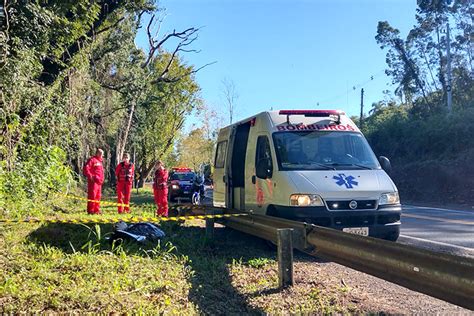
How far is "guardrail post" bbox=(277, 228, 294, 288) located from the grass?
5.3 inches

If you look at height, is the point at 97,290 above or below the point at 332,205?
below

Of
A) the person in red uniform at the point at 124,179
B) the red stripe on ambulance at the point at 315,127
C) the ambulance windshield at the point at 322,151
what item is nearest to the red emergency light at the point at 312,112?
the red stripe on ambulance at the point at 315,127

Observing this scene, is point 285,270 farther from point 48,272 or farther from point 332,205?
point 48,272

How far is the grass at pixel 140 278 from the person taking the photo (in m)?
4.08

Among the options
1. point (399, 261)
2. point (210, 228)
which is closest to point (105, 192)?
point (210, 228)

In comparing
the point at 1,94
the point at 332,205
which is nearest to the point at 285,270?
the point at 332,205

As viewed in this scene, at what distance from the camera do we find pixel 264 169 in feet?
24.0

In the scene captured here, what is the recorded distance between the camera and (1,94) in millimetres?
8508

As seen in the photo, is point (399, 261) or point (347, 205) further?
point (347, 205)

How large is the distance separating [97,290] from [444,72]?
35089 mm

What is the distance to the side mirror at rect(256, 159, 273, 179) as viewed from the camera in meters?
7.26

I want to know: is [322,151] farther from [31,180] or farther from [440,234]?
[31,180]

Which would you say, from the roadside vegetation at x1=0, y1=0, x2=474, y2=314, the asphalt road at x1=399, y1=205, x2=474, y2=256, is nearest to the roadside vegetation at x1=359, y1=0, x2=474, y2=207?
the roadside vegetation at x1=0, y1=0, x2=474, y2=314

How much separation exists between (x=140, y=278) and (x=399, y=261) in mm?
2832
